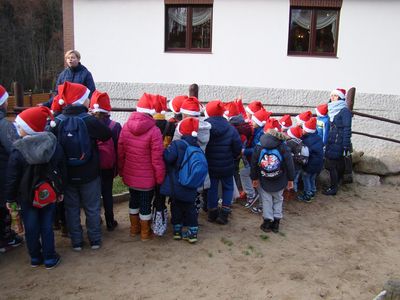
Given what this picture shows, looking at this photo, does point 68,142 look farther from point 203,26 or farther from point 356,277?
point 203,26

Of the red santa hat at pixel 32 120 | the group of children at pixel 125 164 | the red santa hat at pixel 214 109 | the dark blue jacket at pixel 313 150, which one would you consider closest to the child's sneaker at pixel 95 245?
the group of children at pixel 125 164

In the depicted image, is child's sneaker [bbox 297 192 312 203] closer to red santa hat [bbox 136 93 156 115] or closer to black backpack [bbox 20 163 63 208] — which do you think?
red santa hat [bbox 136 93 156 115]

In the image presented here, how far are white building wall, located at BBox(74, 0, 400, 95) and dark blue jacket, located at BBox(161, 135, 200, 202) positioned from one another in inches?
263

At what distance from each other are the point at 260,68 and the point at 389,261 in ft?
22.8

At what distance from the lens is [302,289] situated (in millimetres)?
3512

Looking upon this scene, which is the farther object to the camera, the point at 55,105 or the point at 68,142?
the point at 55,105

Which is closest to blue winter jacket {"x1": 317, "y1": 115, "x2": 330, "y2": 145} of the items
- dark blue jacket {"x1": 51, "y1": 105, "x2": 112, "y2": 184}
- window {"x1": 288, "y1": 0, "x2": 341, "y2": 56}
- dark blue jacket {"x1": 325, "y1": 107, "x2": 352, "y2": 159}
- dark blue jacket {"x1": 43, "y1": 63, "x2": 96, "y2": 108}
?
dark blue jacket {"x1": 325, "y1": 107, "x2": 352, "y2": 159}

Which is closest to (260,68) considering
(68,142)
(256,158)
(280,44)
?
(280,44)

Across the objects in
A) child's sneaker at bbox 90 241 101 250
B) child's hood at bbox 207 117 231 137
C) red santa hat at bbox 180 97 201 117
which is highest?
red santa hat at bbox 180 97 201 117

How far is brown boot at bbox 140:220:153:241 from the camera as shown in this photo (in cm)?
425

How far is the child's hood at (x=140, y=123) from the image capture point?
3.96m

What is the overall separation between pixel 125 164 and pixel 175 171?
503mm

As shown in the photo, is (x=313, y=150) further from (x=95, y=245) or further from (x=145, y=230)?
(x=95, y=245)

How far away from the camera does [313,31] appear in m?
10.4
